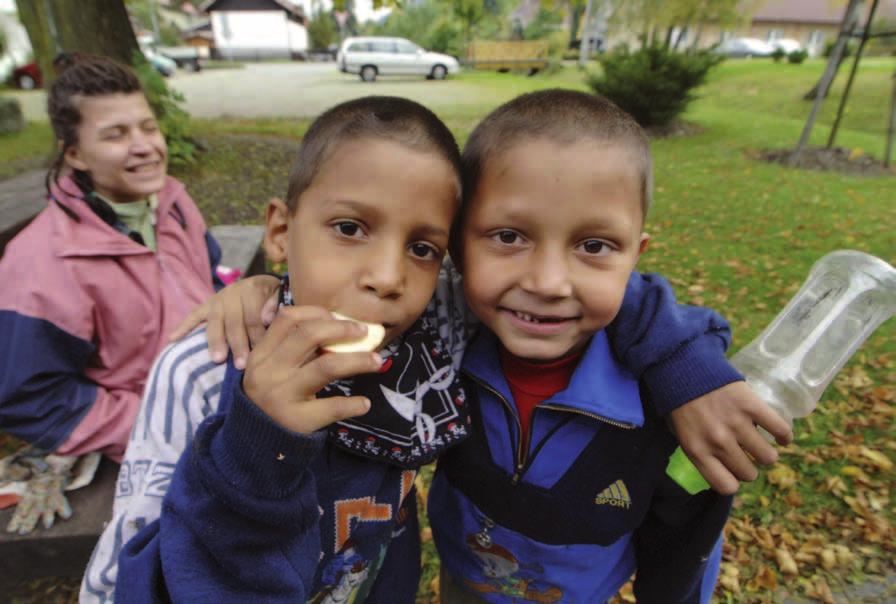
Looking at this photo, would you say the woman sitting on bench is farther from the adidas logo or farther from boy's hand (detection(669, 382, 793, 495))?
boy's hand (detection(669, 382, 793, 495))

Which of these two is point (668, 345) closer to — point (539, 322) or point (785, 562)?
point (539, 322)

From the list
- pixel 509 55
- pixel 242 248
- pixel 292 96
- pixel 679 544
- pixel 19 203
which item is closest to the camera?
pixel 679 544

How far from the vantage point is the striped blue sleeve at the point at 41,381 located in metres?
1.82

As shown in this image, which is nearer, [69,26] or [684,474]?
[684,474]

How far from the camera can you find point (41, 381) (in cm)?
186

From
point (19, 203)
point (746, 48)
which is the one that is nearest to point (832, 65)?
point (19, 203)

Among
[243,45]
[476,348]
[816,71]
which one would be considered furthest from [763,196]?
[243,45]

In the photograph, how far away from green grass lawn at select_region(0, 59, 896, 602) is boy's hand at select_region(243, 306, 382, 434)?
90.2 inches

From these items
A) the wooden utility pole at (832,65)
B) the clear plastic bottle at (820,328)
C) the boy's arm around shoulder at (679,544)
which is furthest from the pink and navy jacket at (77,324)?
the wooden utility pole at (832,65)

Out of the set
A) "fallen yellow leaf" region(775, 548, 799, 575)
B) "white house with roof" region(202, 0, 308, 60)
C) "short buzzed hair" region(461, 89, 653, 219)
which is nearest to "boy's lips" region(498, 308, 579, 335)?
"short buzzed hair" region(461, 89, 653, 219)

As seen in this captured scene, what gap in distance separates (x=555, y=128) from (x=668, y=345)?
1.85 ft

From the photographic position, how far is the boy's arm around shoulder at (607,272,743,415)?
1.20 metres

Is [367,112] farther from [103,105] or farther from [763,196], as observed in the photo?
[763,196]

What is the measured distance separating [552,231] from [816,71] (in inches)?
1120
